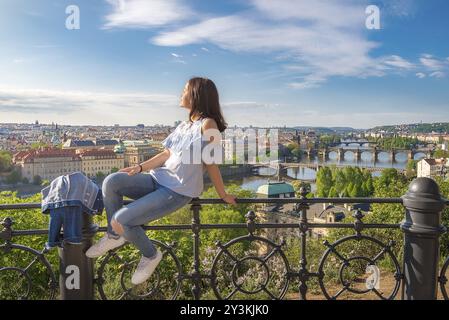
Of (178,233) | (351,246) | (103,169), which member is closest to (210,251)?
(351,246)

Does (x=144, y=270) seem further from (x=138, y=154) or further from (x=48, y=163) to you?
(x=138, y=154)

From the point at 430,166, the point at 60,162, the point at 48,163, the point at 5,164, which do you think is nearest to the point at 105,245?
the point at 60,162

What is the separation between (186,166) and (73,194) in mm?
769

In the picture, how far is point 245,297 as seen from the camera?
357cm

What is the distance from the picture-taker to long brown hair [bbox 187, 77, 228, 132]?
9.61ft

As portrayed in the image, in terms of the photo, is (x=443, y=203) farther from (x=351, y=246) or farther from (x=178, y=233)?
(x=178, y=233)

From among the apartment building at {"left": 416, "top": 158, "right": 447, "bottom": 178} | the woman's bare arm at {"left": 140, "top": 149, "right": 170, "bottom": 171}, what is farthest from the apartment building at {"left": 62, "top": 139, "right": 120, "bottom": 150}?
the woman's bare arm at {"left": 140, "top": 149, "right": 170, "bottom": 171}

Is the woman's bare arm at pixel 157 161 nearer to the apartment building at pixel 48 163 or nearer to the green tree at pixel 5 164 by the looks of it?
the apartment building at pixel 48 163

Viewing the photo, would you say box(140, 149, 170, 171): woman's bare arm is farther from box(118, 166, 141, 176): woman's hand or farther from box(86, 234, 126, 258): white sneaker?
box(86, 234, 126, 258): white sneaker

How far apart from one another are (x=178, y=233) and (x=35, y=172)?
53.0 metres

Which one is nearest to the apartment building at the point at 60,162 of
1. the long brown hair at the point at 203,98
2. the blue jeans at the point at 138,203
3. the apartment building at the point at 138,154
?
the apartment building at the point at 138,154

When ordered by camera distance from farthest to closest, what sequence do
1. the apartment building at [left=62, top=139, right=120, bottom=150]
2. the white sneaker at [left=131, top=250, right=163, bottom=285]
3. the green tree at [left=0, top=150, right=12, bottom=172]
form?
1. the apartment building at [left=62, top=139, right=120, bottom=150]
2. the green tree at [left=0, top=150, right=12, bottom=172]
3. the white sneaker at [left=131, top=250, right=163, bottom=285]

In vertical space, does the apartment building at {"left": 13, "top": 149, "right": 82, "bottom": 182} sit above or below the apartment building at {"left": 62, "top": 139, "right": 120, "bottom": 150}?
below

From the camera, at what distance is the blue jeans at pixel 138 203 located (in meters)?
2.80
